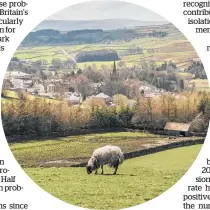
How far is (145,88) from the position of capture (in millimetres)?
15516

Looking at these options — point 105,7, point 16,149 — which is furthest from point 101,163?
point 105,7

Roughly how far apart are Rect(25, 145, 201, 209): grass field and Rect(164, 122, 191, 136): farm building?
322 mm

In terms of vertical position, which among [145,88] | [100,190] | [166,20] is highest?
[166,20]

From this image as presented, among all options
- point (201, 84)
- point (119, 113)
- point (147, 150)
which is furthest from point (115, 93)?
point (201, 84)

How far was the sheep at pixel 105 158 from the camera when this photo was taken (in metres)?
15.2

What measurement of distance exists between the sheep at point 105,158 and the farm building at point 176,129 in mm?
967

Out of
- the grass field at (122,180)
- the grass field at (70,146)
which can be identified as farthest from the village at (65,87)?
the grass field at (122,180)

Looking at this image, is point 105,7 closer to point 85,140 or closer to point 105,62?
point 105,62

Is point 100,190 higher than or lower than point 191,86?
lower

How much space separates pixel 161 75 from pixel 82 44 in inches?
60.6

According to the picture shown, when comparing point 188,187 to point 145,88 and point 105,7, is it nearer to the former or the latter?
point 145,88

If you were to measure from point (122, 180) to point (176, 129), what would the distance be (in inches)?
54.9

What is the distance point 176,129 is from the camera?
15.5 metres

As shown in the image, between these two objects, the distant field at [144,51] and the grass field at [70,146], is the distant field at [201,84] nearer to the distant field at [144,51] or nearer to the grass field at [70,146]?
the distant field at [144,51]
